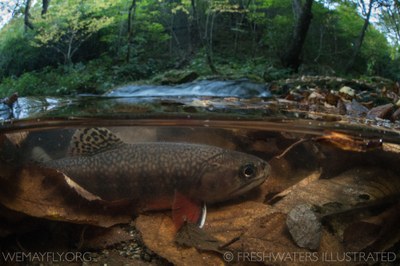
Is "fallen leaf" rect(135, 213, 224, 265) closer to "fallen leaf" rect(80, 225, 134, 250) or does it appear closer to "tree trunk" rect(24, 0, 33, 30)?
"fallen leaf" rect(80, 225, 134, 250)

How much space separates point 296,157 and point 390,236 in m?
1.10

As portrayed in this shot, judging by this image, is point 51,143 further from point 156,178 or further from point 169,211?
point 169,211

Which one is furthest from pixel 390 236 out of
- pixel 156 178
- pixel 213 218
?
pixel 156 178

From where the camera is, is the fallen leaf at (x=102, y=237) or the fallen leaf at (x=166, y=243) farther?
the fallen leaf at (x=102, y=237)

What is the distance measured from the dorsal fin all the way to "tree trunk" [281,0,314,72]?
20.0 feet

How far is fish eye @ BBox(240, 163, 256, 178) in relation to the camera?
2.41m

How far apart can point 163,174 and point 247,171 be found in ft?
1.88

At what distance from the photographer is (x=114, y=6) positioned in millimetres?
9508

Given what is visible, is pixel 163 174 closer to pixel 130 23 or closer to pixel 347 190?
pixel 347 190

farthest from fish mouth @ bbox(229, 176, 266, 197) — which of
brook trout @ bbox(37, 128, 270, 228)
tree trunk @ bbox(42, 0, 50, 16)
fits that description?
tree trunk @ bbox(42, 0, 50, 16)

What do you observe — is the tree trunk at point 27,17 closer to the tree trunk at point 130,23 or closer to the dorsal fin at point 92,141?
the tree trunk at point 130,23

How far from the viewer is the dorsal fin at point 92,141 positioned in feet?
8.80

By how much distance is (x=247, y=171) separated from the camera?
7.93 feet

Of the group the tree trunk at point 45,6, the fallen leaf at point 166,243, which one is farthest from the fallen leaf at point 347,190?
the tree trunk at point 45,6
